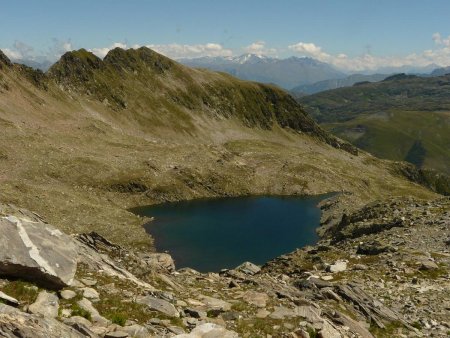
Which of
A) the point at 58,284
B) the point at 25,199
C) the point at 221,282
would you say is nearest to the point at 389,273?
the point at 221,282

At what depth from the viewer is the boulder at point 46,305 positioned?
16603mm

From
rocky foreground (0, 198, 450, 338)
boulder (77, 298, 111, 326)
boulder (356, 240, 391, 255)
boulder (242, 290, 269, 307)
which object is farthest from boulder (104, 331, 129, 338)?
boulder (356, 240, 391, 255)

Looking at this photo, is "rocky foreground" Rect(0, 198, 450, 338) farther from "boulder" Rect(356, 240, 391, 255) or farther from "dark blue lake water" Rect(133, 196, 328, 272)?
"dark blue lake water" Rect(133, 196, 328, 272)

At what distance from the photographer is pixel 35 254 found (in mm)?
19297

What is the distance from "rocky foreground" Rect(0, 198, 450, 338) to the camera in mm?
17641

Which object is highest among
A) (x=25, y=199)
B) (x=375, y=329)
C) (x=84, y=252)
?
(x=84, y=252)

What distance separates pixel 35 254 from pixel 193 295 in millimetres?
9515

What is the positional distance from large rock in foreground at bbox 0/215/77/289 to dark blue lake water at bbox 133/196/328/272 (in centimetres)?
4968

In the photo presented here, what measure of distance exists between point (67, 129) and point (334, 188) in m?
92.4

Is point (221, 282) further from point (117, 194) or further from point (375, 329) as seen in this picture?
point (117, 194)

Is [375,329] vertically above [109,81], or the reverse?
[109,81]

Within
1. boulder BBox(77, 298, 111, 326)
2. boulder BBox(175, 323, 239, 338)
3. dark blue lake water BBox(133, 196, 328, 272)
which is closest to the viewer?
boulder BBox(77, 298, 111, 326)

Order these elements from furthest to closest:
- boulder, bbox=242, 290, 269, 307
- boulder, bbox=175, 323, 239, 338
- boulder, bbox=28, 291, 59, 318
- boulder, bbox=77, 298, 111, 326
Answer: boulder, bbox=242, 290, 269, 307 < boulder, bbox=175, 323, 239, 338 < boulder, bbox=77, 298, 111, 326 < boulder, bbox=28, 291, 59, 318

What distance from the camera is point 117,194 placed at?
360 ft
